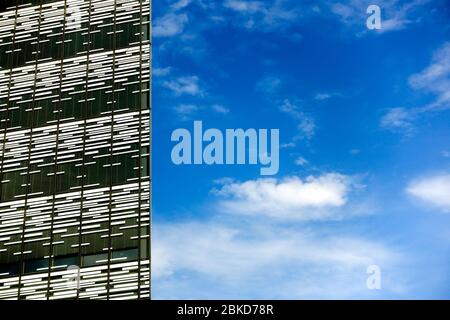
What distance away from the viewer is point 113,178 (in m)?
55.4

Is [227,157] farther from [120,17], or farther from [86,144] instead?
[120,17]

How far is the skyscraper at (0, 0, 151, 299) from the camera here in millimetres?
52938

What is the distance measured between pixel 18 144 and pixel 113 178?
1135 cm

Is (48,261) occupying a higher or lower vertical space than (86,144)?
lower

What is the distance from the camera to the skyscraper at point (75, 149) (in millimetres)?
52938

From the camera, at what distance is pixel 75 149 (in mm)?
57312

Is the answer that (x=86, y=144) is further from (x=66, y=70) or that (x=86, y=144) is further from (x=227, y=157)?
(x=227, y=157)

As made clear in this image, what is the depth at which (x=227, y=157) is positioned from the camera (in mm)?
39844

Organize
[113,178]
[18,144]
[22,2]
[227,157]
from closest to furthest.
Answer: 1. [227,157]
2. [113,178]
3. [18,144]
4. [22,2]
